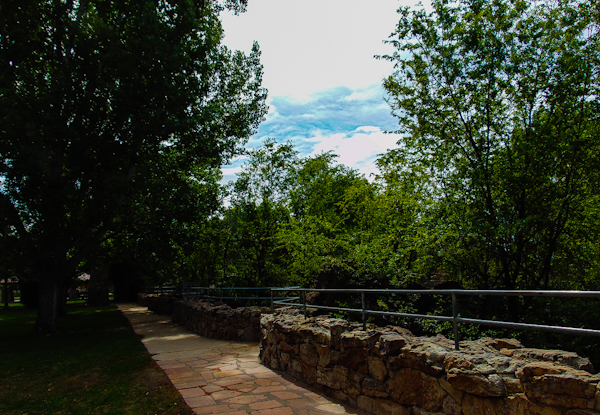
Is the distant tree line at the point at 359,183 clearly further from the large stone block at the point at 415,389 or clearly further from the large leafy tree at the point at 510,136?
the large stone block at the point at 415,389

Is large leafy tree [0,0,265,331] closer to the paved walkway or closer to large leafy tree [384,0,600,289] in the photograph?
the paved walkway

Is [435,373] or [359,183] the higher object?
[359,183]

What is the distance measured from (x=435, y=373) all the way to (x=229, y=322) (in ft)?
24.8

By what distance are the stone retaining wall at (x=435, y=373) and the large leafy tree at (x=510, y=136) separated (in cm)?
387

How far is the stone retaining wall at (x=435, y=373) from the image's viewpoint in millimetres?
2834

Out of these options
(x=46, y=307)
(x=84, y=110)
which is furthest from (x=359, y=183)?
(x=46, y=307)

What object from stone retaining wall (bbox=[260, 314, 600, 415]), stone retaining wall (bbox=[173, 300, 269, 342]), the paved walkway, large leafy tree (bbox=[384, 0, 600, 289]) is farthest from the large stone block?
stone retaining wall (bbox=[173, 300, 269, 342])

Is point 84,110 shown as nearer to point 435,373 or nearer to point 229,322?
point 229,322

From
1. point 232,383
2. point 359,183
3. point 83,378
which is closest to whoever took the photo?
point 232,383

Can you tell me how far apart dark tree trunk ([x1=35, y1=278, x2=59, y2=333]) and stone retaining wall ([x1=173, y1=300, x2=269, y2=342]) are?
15.6ft

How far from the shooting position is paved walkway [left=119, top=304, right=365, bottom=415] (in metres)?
4.91

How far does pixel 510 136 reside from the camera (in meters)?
8.65

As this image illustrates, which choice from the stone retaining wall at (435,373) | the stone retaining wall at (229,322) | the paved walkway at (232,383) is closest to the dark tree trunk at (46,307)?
the stone retaining wall at (229,322)

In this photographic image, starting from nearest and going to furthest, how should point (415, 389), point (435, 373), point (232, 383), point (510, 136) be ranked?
point (435, 373)
point (415, 389)
point (232, 383)
point (510, 136)
